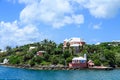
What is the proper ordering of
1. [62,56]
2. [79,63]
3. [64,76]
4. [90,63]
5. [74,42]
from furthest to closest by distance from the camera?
1. [74,42]
2. [62,56]
3. [90,63]
4. [79,63]
5. [64,76]

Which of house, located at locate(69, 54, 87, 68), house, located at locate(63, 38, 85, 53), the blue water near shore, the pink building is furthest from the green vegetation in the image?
the blue water near shore

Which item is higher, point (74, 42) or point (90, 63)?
point (74, 42)

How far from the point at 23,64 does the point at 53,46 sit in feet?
44.3

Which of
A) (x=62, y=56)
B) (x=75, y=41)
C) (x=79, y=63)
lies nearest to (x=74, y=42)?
(x=75, y=41)

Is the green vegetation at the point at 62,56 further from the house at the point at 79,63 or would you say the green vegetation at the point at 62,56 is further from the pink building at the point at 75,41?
the house at the point at 79,63

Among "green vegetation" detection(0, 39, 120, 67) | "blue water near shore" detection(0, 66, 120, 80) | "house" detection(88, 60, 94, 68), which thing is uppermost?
"green vegetation" detection(0, 39, 120, 67)

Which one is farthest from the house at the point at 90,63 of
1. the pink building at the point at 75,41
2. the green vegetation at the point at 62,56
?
the pink building at the point at 75,41

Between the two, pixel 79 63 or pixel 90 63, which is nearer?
pixel 79 63

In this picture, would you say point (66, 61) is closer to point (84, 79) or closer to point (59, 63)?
Answer: point (59, 63)

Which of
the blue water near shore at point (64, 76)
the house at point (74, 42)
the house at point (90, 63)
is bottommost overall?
the blue water near shore at point (64, 76)

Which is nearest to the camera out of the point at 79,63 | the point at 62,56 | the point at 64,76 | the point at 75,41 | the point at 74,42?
the point at 64,76

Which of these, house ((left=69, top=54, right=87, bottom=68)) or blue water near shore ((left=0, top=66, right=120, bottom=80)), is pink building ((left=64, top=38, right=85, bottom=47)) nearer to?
house ((left=69, top=54, right=87, bottom=68))

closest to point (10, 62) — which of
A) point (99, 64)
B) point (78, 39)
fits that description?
point (78, 39)

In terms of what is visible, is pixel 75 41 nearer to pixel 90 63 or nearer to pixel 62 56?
pixel 62 56
